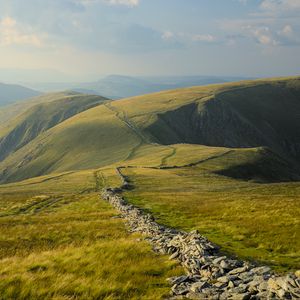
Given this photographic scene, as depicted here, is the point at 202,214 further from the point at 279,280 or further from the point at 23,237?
the point at 279,280

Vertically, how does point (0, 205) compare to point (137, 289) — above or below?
below

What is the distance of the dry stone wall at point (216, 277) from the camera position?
11.0m

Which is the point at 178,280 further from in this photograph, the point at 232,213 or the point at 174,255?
the point at 232,213

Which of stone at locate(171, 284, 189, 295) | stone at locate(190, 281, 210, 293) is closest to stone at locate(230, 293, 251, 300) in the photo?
stone at locate(190, 281, 210, 293)

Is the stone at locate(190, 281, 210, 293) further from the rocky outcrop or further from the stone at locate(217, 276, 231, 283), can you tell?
the stone at locate(217, 276, 231, 283)

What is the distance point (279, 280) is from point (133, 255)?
811 cm

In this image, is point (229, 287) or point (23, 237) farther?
point (23, 237)

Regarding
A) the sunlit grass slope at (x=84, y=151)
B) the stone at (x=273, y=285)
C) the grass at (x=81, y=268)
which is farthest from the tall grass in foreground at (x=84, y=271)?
the sunlit grass slope at (x=84, y=151)

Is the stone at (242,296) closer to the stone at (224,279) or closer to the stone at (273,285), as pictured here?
the stone at (273,285)

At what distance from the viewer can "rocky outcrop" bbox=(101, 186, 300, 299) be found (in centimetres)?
1102

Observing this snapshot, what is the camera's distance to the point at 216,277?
45.1 ft

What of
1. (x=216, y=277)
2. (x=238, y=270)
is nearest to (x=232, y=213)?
(x=238, y=270)

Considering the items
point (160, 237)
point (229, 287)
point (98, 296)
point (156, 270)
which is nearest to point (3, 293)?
point (98, 296)

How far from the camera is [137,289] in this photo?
1305 centimetres
